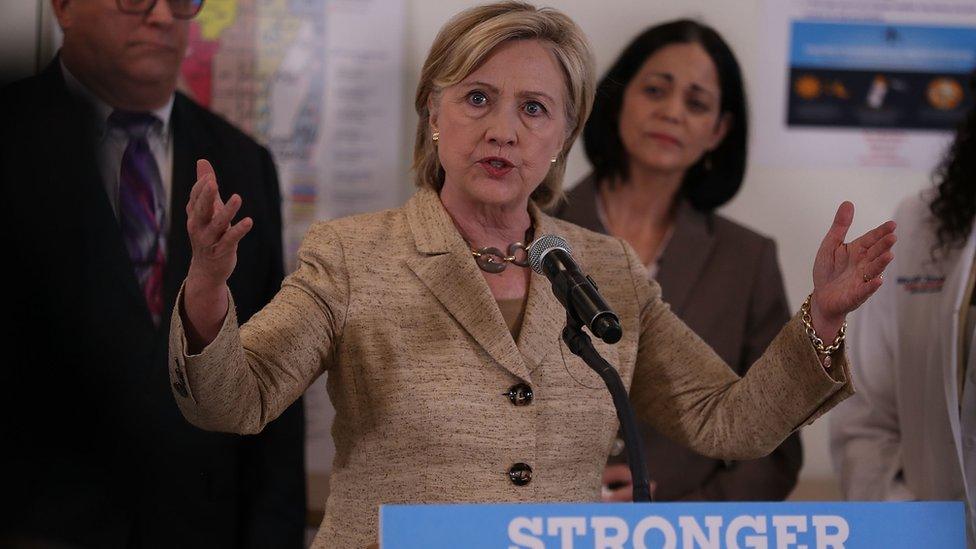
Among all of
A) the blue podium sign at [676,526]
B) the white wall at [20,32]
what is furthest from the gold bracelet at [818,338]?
the white wall at [20,32]

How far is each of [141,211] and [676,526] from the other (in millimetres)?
1517

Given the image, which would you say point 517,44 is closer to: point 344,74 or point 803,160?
point 344,74

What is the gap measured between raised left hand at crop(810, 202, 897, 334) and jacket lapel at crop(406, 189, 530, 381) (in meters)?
0.47

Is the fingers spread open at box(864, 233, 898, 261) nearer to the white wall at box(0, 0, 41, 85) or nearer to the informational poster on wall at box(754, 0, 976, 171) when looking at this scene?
the informational poster on wall at box(754, 0, 976, 171)

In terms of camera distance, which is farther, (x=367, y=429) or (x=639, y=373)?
(x=639, y=373)

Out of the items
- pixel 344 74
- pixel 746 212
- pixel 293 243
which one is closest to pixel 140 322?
pixel 293 243

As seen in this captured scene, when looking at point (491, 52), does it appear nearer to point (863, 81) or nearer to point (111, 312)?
point (111, 312)

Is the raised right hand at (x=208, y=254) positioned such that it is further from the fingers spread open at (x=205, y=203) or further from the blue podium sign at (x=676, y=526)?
the blue podium sign at (x=676, y=526)

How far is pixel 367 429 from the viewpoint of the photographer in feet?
5.99

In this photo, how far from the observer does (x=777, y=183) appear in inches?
128

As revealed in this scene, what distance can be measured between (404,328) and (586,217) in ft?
4.05

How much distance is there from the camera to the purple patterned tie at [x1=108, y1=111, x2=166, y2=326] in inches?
96.7

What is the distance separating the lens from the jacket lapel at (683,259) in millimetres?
2922

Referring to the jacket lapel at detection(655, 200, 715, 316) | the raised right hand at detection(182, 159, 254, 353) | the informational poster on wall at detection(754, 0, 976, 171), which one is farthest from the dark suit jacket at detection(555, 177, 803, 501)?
the raised right hand at detection(182, 159, 254, 353)
